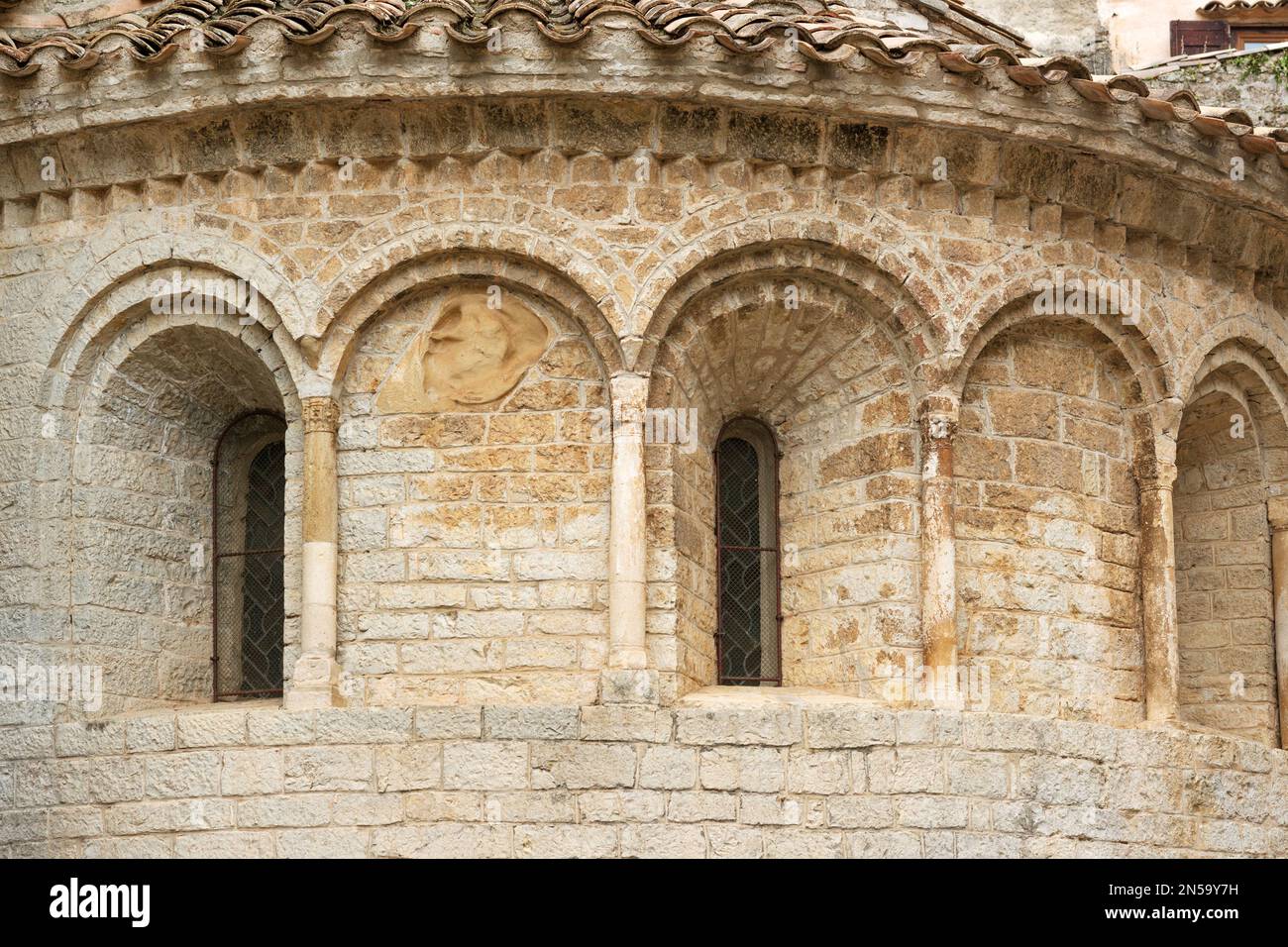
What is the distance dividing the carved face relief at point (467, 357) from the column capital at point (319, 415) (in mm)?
291

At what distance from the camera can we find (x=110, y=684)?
14297mm

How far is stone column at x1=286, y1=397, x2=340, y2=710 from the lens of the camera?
44.9 feet

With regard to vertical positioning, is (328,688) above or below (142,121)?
below

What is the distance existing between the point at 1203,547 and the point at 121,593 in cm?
687

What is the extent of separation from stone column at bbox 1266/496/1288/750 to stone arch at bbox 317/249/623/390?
4.74 metres

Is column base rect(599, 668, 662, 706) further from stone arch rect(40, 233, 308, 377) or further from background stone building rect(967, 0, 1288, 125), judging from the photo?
background stone building rect(967, 0, 1288, 125)

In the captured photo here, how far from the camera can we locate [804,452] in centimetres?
1491

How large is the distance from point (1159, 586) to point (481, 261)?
4438mm

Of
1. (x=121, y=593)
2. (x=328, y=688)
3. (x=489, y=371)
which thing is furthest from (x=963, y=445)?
(x=121, y=593)

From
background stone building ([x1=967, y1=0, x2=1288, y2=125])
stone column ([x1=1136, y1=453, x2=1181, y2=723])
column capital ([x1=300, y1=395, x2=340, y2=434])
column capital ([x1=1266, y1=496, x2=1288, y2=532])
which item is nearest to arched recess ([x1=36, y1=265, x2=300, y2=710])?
column capital ([x1=300, y1=395, x2=340, y2=434])

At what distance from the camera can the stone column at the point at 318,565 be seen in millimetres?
13680

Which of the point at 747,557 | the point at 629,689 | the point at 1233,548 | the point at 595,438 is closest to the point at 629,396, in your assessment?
the point at 595,438

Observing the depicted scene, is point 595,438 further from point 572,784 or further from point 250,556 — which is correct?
point 250,556

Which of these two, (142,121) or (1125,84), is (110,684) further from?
(1125,84)
